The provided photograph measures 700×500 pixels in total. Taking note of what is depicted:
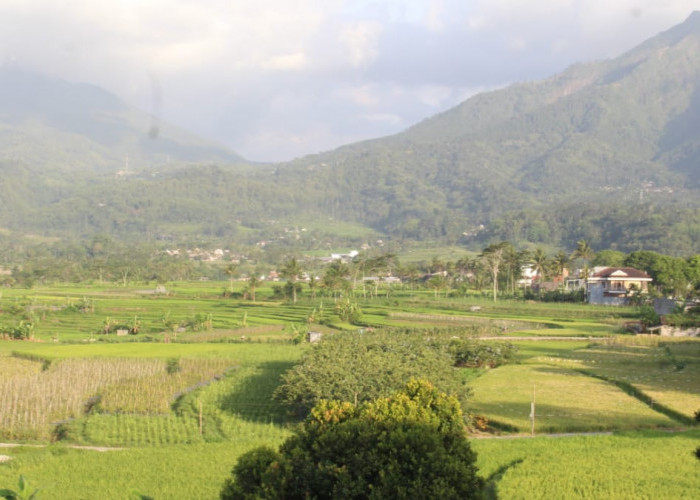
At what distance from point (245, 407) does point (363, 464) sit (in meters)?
14.3

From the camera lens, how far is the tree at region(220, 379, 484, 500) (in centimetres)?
1270

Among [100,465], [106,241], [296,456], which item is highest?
[106,241]

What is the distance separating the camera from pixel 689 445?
18.7 meters

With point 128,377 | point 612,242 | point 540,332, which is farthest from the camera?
point 612,242

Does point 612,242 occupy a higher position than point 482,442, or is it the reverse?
point 612,242

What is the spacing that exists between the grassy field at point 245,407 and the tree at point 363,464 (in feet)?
10.0

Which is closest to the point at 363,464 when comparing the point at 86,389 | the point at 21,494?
the point at 21,494

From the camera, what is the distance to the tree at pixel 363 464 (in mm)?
12695

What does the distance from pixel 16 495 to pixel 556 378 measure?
25.0 m

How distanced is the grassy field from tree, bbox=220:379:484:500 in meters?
3.05

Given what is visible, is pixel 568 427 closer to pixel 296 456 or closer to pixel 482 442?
pixel 482 442

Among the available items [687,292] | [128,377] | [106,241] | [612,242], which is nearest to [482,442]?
[128,377]

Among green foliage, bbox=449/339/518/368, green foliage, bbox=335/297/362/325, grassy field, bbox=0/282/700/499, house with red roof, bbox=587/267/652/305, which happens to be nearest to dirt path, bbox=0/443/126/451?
grassy field, bbox=0/282/700/499

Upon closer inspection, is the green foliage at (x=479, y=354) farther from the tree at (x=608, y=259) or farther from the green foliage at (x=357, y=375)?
the tree at (x=608, y=259)
